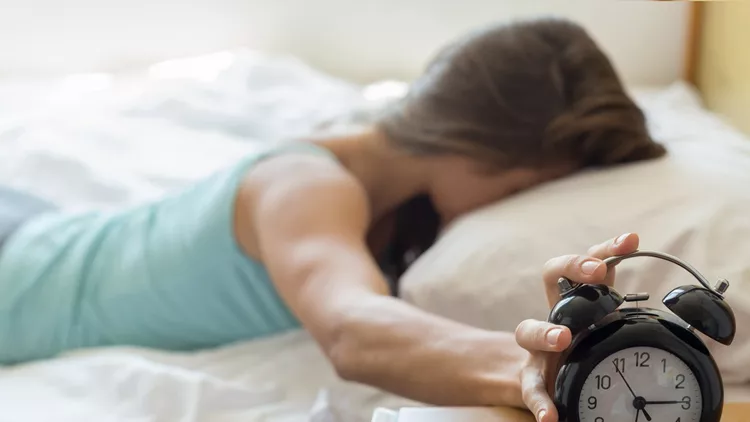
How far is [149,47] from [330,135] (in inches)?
45.7

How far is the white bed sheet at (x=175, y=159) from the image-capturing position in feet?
2.84

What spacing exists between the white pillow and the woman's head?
0.14ft

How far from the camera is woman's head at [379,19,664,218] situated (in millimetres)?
999

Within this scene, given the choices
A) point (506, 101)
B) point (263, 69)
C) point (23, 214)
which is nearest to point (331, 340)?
point (506, 101)

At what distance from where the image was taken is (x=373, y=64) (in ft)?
6.66

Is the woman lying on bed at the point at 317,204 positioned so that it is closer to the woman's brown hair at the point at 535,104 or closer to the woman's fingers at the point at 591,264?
the woman's brown hair at the point at 535,104

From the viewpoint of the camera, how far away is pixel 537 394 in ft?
1.72

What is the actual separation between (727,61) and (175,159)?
→ 3.46ft

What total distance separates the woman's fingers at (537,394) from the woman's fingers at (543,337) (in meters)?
0.02

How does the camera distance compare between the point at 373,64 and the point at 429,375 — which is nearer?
the point at 429,375

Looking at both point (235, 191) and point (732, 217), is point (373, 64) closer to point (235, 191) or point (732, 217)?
point (235, 191)

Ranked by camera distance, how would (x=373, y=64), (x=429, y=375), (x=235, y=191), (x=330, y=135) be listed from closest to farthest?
(x=429, y=375), (x=235, y=191), (x=330, y=135), (x=373, y=64)

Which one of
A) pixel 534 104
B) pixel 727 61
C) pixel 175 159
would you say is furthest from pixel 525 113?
pixel 175 159

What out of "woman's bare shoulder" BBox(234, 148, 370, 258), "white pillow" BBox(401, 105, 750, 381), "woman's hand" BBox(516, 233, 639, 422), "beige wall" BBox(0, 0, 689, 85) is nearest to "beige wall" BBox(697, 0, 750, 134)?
"beige wall" BBox(0, 0, 689, 85)
